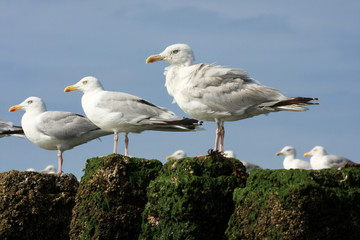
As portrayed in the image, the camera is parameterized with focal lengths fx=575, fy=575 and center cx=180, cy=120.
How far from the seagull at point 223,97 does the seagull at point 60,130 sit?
4.22 metres

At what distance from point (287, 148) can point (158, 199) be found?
20.6m

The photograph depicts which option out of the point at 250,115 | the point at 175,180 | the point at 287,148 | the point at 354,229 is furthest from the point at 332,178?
the point at 287,148

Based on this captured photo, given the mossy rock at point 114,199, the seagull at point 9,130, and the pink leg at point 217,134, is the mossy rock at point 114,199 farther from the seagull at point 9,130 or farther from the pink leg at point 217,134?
A: the seagull at point 9,130

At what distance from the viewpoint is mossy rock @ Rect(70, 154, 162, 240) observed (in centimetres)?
1056

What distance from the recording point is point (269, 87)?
43.0ft

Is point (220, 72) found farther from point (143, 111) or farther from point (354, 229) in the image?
point (354, 229)

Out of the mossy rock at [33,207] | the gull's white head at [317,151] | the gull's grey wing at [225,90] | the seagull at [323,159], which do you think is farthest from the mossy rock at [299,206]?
the gull's white head at [317,151]

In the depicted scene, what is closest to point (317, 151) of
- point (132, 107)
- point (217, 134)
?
point (132, 107)

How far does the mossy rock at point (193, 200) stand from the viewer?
931cm

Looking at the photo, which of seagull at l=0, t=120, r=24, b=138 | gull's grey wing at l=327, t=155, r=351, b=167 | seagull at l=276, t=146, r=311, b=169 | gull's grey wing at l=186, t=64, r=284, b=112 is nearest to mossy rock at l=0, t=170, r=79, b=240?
gull's grey wing at l=186, t=64, r=284, b=112

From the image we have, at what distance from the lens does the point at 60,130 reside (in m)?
16.4

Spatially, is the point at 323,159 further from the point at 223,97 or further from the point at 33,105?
the point at 223,97

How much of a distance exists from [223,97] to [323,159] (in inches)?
594

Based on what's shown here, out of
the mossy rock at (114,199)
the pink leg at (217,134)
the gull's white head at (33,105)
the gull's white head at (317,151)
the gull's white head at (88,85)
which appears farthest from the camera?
the gull's white head at (317,151)
